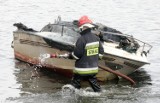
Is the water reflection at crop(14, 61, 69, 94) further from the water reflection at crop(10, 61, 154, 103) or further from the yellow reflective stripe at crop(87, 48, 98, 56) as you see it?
the yellow reflective stripe at crop(87, 48, 98, 56)

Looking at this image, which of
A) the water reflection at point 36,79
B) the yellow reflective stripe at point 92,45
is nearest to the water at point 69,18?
the water reflection at point 36,79

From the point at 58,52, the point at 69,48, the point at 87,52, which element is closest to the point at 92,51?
the point at 87,52

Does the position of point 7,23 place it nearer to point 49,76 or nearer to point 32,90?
point 49,76

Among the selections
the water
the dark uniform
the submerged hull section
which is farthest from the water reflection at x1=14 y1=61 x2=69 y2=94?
the dark uniform

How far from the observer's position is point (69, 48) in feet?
43.9

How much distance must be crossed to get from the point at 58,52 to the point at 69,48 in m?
0.63

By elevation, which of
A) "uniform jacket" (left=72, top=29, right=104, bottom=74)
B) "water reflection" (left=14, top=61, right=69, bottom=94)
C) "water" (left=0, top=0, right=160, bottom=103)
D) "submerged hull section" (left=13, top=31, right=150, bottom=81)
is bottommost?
"water reflection" (left=14, top=61, right=69, bottom=94)

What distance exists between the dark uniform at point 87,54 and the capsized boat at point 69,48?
5.42ft

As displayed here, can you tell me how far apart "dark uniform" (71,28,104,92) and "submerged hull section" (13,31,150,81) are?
1658 millimetres

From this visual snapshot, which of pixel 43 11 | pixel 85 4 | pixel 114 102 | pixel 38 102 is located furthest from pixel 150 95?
pixel 85 4

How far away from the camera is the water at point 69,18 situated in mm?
12102

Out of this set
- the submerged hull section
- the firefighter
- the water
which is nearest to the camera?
the firefighter

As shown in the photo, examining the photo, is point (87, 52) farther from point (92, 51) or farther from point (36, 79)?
point (36, 79)

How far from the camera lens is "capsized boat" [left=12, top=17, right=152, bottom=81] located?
43.8ft
